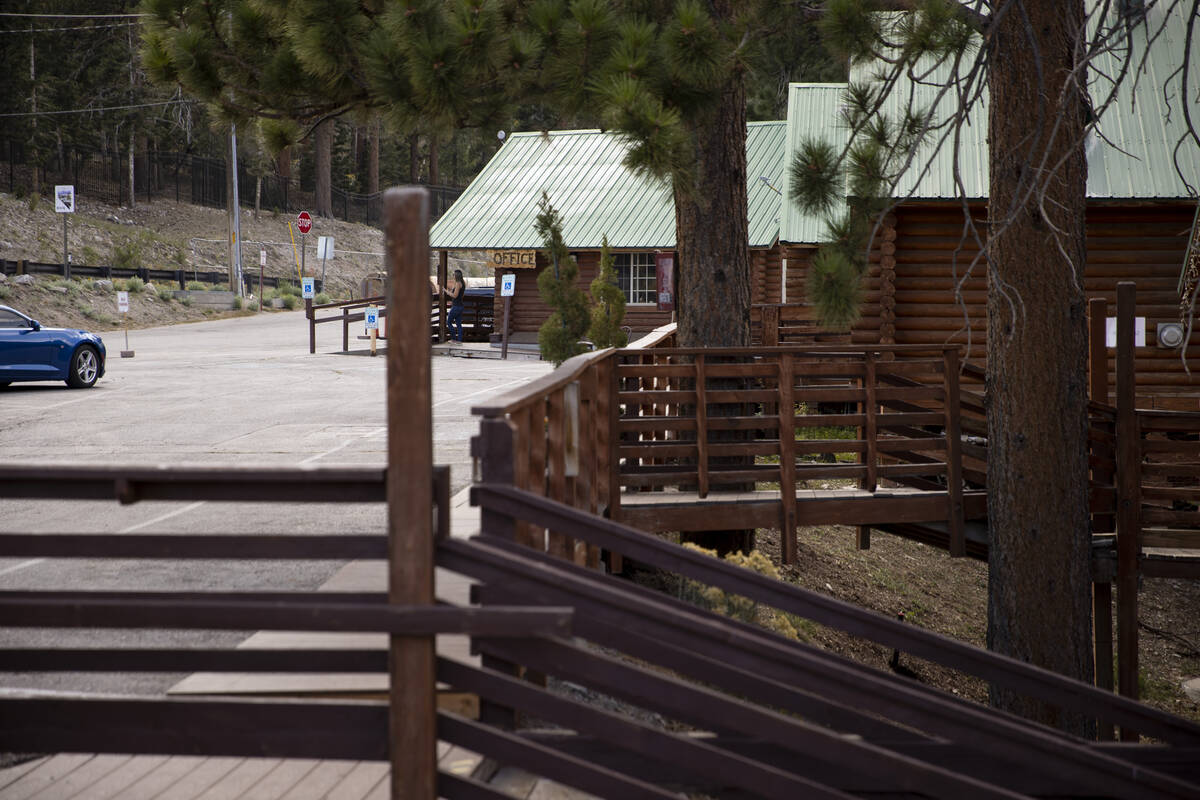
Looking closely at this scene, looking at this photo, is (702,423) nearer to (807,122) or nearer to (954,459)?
(954,459)

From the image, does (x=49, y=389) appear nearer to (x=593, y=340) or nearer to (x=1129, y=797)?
(x=593, y=340)

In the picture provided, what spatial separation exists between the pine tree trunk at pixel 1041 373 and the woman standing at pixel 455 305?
2664 centimetres

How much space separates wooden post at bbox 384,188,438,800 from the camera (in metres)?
3.60

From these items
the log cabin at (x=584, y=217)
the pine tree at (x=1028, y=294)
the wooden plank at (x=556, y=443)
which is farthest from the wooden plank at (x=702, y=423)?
the log cabin at (x=584, y=217)

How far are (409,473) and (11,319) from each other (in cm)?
1811

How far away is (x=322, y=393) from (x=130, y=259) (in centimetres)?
2876

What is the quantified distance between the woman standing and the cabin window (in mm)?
4557

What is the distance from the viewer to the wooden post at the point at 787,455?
9.65 metres

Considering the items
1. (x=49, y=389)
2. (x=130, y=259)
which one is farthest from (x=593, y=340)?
(x=130, y=259)

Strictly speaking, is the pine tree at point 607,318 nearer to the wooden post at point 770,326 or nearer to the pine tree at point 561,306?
the pine tree at point 561,306

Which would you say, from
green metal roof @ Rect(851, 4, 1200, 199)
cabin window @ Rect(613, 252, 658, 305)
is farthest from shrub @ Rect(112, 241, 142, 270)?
green metal roof @ Rect(851, 4, 1200, 199)

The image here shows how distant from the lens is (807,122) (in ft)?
73.2

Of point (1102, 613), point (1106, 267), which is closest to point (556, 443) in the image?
point (1102, 613)

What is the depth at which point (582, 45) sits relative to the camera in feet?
31.6
